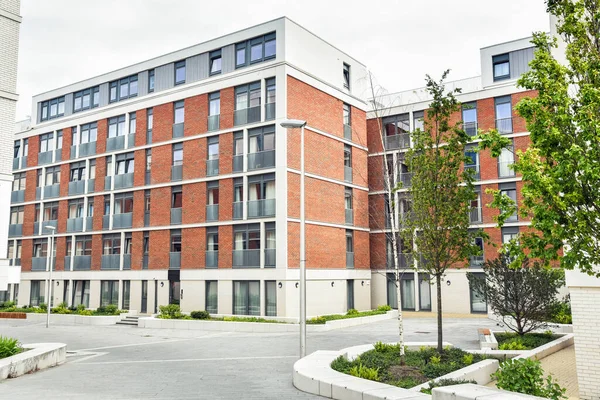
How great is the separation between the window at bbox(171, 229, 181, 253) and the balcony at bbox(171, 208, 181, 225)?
0.51 meters

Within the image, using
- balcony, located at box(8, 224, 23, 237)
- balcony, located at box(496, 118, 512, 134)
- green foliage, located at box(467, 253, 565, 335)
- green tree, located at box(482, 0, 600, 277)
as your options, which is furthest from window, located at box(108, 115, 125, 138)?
green tree, located at box(482, 0, 600, 277)

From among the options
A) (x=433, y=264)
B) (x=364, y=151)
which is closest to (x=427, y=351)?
(x=433, y=264)

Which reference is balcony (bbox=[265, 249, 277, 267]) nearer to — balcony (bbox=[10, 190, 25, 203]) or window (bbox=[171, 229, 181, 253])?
window (bbox=[171, 229, 181, 253])

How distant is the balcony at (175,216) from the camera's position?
1375 inches

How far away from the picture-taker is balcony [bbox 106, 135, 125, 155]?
3891 cm

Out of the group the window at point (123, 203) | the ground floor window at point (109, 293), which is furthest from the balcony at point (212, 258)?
the ground floor window at point (109, 293)

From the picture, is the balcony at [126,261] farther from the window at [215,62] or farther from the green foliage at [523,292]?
the green foliage at [523,292]

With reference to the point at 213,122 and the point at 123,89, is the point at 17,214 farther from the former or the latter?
the point at 213,122

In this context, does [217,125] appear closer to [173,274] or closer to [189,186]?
[189,186]

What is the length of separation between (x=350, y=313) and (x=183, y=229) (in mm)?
11606

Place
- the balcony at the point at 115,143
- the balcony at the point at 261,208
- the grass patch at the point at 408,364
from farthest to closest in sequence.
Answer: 1. the balcony at the point at 115,143
2. the balcony at the point at 261,208
3. the grass patch at the point at 408,364

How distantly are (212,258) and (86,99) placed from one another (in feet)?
60.2

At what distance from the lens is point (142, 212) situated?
121 ft

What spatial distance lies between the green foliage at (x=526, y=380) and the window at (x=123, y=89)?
3450cm
